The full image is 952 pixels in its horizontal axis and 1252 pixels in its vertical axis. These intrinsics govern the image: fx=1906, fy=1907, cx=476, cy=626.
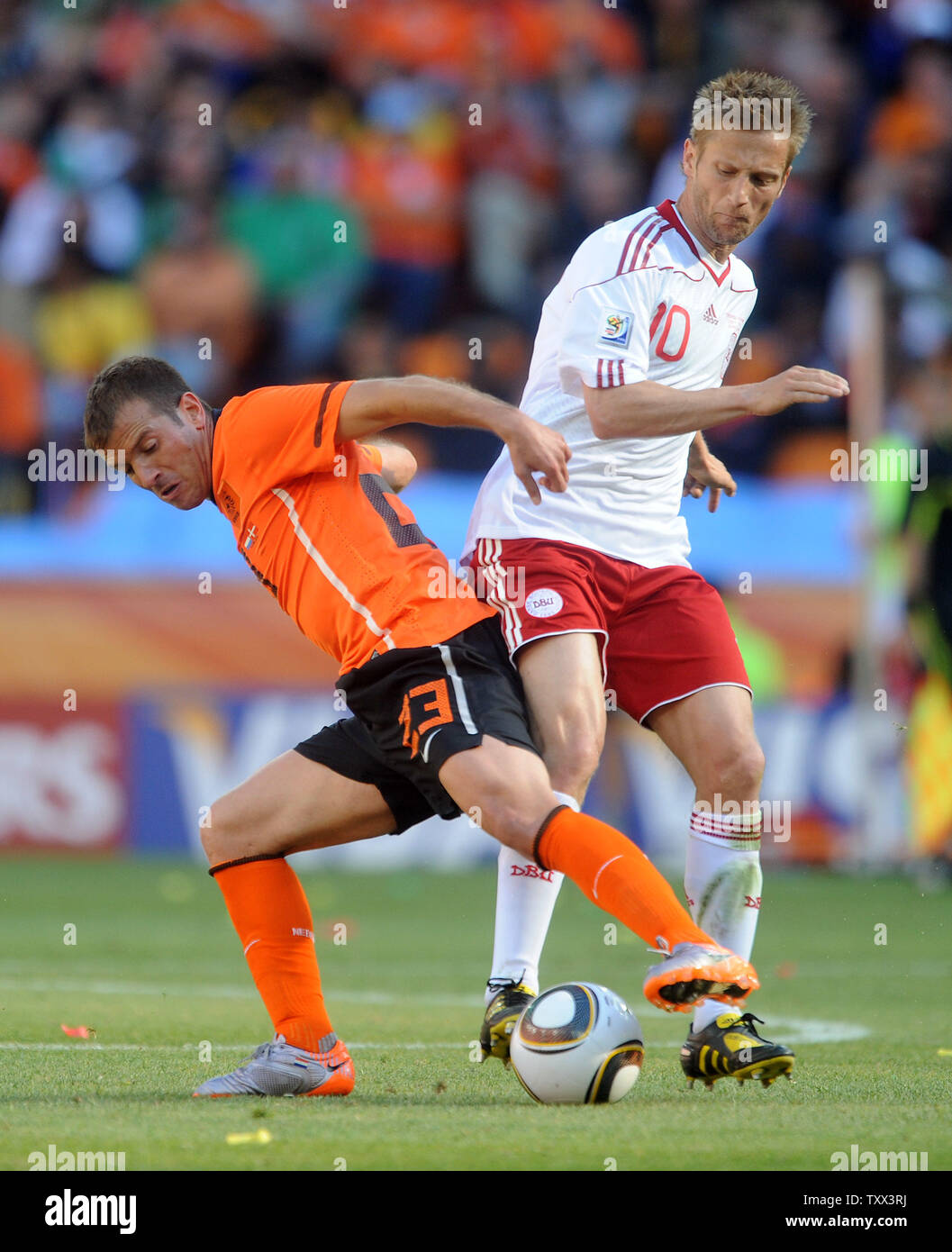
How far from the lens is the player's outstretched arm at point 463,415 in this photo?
12.6ft

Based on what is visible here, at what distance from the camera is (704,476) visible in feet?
16.8

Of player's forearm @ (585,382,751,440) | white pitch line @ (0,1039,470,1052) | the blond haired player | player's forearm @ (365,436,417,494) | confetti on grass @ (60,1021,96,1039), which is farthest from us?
confetti on grass @ (60,1021,96,1039)

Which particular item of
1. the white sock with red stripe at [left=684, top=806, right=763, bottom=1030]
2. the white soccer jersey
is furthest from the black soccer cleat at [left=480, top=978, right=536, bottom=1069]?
the white soccer jersey

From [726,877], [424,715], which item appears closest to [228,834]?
[424,715]

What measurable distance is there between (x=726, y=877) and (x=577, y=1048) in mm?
856

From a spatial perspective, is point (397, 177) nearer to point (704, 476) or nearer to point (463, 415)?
point (704, 476)

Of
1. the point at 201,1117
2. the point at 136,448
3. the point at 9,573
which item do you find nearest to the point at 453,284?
the point at 9,573

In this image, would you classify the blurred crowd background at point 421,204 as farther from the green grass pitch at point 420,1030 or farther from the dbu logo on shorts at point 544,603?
the dbu logo on shorts at point 544,603

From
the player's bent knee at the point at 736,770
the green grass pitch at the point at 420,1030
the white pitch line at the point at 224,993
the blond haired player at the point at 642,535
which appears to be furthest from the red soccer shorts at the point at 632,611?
the white pitch line at the point at 224,993

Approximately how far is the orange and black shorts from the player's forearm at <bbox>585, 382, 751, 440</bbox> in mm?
575

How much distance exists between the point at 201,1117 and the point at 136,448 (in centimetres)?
149

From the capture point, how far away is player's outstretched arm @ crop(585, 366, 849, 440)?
13.6ft

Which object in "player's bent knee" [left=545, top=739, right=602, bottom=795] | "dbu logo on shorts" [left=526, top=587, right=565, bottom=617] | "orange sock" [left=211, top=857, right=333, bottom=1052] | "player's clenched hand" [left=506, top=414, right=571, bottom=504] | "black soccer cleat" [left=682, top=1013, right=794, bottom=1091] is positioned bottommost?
"black soccer cleat" [left=682, top=1013, right=794, bottom=1091]

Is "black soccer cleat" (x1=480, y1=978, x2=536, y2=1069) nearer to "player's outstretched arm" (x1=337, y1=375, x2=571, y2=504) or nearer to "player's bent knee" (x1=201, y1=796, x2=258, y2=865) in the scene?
"player's bent knee" (x1=201, y1=796, x2=258, y2=865)
